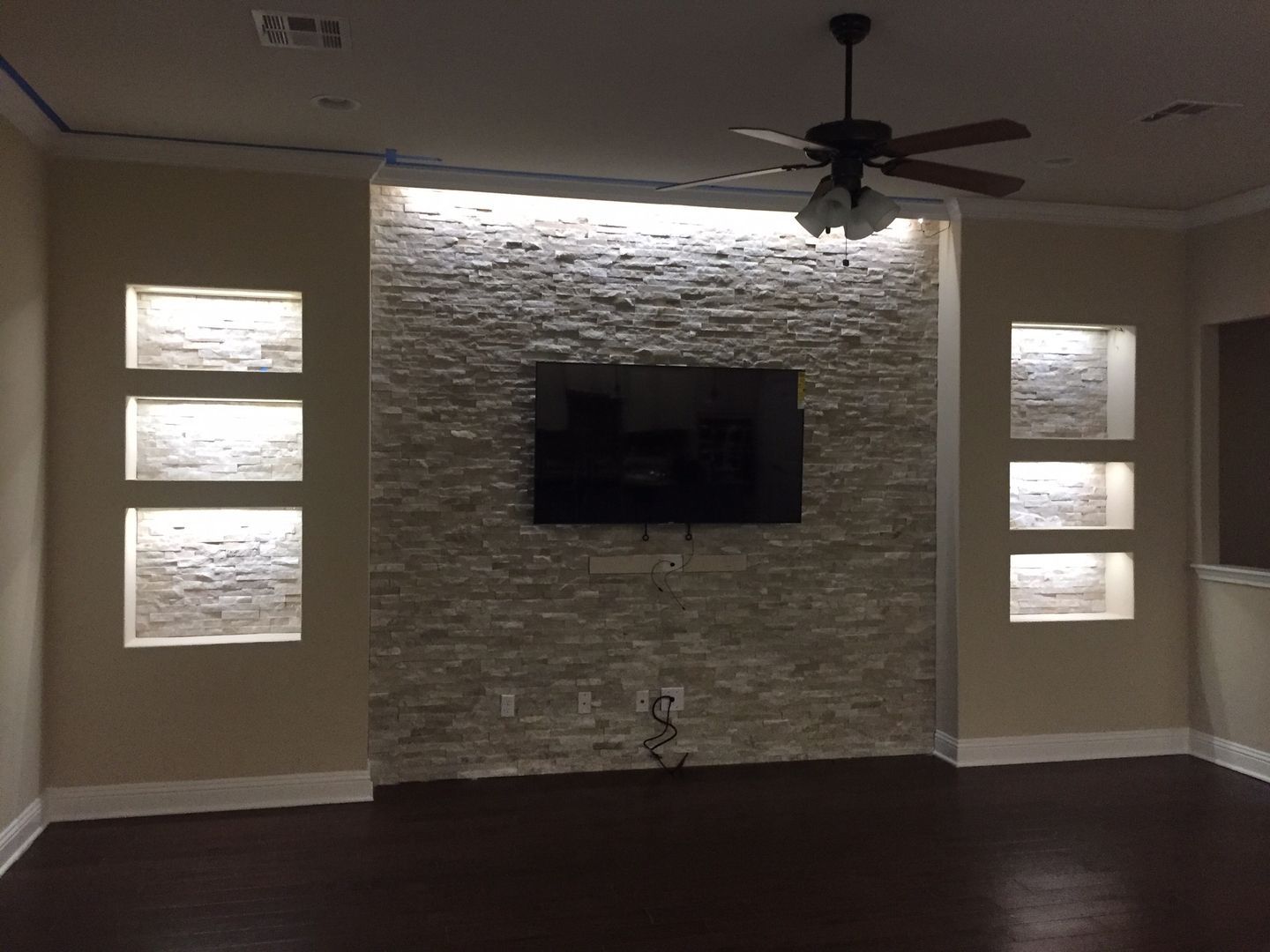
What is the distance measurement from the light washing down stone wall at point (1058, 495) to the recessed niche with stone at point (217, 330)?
3.85 metres

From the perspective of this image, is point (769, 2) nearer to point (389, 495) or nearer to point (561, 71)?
point (561, 71)

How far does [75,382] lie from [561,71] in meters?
2.49

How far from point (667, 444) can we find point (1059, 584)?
2421mm

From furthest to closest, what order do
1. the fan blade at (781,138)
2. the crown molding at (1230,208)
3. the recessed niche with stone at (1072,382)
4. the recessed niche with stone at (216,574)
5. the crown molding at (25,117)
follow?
the recessed niche with stone at (1072,382) → the crown molding at (1230,208) → the recessed niche with stone at (216,574) → the crown molding at (25,117) → the fan blade at (781,138)

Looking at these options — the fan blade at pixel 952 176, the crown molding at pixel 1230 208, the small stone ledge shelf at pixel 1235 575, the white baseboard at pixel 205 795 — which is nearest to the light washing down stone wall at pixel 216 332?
the white baseboard at pixel 205 795

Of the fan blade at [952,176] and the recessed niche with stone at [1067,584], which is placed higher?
the fan blade at [952,176]

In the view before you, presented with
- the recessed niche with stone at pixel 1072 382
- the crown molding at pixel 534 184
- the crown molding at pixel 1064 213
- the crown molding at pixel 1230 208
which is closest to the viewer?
the crown molding at pixel 534 184

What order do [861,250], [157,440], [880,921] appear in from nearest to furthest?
1. [880,921]
2. [157,440]
3. [861,250]

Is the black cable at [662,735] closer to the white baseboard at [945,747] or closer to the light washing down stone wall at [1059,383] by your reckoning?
the white baseboard at [945,747]

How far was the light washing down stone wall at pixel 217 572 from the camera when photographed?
4.47 m

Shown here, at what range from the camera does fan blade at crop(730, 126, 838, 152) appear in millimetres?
2610

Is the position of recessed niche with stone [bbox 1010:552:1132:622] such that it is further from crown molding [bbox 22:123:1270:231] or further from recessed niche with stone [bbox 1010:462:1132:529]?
crown molding [bbox 22:123:1270:231]

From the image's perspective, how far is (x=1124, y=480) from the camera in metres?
5.38

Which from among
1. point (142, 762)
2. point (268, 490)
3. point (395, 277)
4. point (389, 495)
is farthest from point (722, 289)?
point (142, 762)
